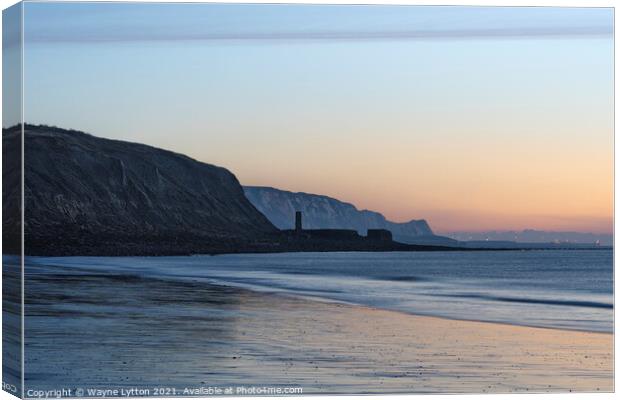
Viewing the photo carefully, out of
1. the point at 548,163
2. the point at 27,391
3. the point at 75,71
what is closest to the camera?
the point at 27,391

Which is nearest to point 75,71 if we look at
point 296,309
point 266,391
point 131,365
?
point 131,365

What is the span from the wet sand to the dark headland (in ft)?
18.8

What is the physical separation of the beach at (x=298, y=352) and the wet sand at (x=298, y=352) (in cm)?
1

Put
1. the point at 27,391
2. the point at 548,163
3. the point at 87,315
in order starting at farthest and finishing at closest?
the point at 87,315 < the point at 548,163 < the point at 27,391

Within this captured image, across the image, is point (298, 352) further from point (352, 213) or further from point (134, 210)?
point (134, 210)

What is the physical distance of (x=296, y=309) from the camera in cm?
2044

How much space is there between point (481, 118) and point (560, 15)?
158 cm

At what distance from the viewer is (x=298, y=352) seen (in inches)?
563

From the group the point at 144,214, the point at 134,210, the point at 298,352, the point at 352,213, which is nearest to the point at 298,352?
the point at 298,352

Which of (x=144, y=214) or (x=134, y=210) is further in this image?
(x=144, y=214)

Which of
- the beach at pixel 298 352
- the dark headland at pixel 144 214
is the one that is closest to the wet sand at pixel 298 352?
the beach at pixel 298 352

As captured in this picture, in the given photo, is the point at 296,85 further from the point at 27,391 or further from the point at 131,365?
the point at 27,391

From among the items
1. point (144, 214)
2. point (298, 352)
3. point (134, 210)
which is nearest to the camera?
point (298, 352)

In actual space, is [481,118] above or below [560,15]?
below
